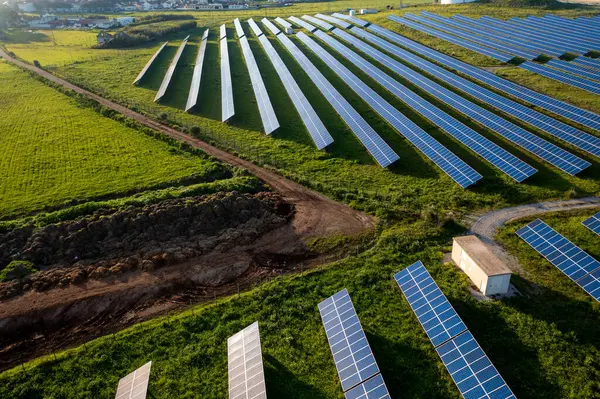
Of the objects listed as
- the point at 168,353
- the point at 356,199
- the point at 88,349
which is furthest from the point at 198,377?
the point at 356,199

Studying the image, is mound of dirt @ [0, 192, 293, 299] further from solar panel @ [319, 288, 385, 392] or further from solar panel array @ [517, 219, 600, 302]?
solar panel array @ [517, 219, 600, 302]

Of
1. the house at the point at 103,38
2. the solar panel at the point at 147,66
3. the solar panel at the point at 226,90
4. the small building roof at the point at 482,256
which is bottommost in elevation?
the small building roof at the point at 482,256

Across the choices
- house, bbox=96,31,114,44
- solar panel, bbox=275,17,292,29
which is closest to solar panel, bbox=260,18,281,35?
solar panel, bbox=275,17,292,29

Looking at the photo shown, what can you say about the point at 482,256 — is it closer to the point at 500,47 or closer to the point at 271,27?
the point at 500,47

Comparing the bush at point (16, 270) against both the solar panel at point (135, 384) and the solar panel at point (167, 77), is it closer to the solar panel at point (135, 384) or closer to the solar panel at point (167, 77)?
the solar panel at point (135, 384)

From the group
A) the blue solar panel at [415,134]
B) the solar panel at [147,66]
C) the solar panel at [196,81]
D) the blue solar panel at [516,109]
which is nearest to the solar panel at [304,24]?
the solar panel at [196,81]
